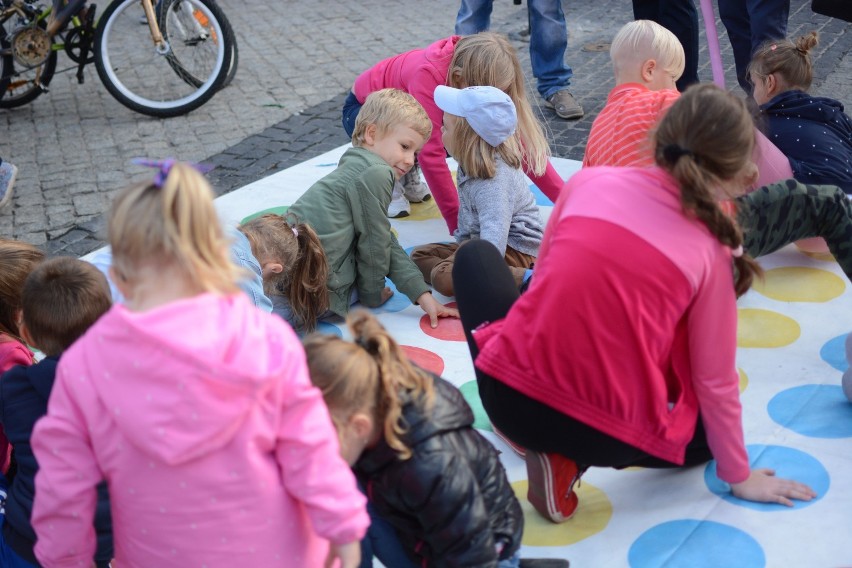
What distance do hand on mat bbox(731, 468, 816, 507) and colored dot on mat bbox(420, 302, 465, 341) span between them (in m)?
1.08

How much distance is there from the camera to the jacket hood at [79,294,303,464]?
52.1 inches

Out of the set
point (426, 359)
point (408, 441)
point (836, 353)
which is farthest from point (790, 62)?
point (408, 441)

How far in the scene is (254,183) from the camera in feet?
14.0

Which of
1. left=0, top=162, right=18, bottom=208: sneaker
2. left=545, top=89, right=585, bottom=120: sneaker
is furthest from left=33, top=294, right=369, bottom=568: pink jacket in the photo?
left=545, top=89, right=585, bottom=120: sneaker

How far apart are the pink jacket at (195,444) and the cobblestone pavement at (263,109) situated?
257 cm

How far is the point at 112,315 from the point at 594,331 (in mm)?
950

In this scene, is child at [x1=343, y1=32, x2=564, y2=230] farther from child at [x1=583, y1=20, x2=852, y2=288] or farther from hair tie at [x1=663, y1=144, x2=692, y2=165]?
hair tie at [x1=663, y1=144, x2=692, y2=165]

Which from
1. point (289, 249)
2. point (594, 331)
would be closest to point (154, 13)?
point (289, 249)

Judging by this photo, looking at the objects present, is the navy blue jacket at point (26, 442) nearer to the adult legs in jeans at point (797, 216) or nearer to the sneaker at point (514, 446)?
the sneaker at point (514, 446)

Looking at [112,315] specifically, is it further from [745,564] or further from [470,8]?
[470,8]

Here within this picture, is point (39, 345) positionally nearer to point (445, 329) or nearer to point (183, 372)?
point (183, 372)

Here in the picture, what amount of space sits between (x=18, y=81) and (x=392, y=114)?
3.29 m

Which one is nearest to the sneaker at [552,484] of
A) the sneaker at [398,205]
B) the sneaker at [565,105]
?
the sneaker at [398,205]

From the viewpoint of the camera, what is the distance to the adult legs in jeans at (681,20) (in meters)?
4.77
